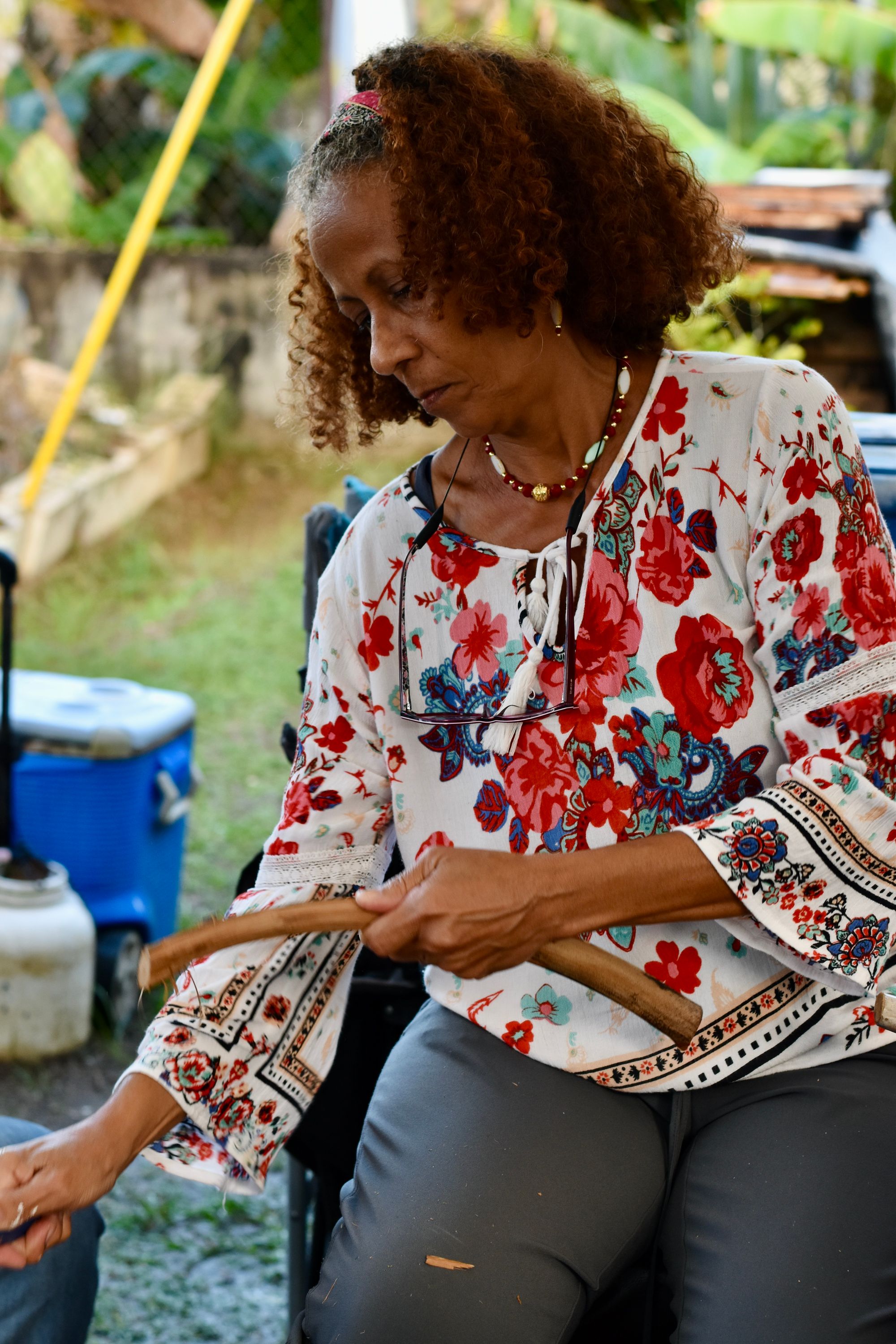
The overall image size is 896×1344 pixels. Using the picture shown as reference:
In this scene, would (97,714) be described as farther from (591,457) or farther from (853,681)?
(853,681)

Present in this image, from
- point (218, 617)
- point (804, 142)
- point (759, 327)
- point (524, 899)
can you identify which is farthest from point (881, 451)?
point (804, 142)

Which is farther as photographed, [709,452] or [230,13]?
[230,13]

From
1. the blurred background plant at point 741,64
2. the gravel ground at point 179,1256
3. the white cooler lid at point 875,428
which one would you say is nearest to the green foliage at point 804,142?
the blurred background plant at point 741,64

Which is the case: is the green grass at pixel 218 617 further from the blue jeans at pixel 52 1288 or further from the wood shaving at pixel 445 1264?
the wood shaving at pixel 445 1264

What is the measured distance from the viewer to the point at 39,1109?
279 centimetres

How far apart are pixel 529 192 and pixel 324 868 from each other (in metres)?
0.72

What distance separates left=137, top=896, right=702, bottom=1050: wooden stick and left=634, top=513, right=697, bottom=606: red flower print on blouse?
1.23 ft

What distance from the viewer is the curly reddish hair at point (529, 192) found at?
4.37 feet

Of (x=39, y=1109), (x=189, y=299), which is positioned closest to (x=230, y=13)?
(x=189, y=299)

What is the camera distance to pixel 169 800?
10.5ft

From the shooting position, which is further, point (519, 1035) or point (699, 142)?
point (699, 142)

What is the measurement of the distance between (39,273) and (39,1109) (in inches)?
202

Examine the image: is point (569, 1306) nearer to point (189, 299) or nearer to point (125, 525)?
point (125, 525)

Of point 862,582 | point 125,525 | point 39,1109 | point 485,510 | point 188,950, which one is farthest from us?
point 125,525
